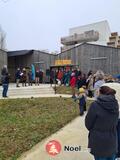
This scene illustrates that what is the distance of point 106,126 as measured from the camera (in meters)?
4.76

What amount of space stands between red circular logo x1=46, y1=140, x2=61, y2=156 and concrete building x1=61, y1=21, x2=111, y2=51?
3972 centimetres

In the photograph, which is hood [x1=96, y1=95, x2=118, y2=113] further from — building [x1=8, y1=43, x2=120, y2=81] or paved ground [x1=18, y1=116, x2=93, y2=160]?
building [x1=8, y1=43, x2=120, y2=81]

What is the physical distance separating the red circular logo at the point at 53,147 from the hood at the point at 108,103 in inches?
102

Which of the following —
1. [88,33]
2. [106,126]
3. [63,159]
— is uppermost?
[88,33]

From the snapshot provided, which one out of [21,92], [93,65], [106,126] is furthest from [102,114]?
[93,65]

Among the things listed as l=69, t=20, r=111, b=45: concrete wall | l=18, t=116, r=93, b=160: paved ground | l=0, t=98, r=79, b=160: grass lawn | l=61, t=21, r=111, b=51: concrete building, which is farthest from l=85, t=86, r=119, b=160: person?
l=69, t=20, r=111, b=45: concrete wall

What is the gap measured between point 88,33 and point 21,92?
Answer: 2916 centimetres

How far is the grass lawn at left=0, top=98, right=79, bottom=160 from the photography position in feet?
25.1

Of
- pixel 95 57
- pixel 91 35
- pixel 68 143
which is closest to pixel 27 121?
pixel 68 143

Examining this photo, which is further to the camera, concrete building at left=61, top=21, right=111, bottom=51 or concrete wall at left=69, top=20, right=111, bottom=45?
concrete wall at left=69, top=20, right=111, bottom=45

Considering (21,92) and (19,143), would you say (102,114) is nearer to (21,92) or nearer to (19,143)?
(19,143)

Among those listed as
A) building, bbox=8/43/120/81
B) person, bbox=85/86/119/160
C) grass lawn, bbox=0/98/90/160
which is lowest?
grass lawn, bbox=0/98/90/160

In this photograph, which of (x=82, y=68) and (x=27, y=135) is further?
(x=82, y=68)

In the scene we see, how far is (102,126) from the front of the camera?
4.74 meters
